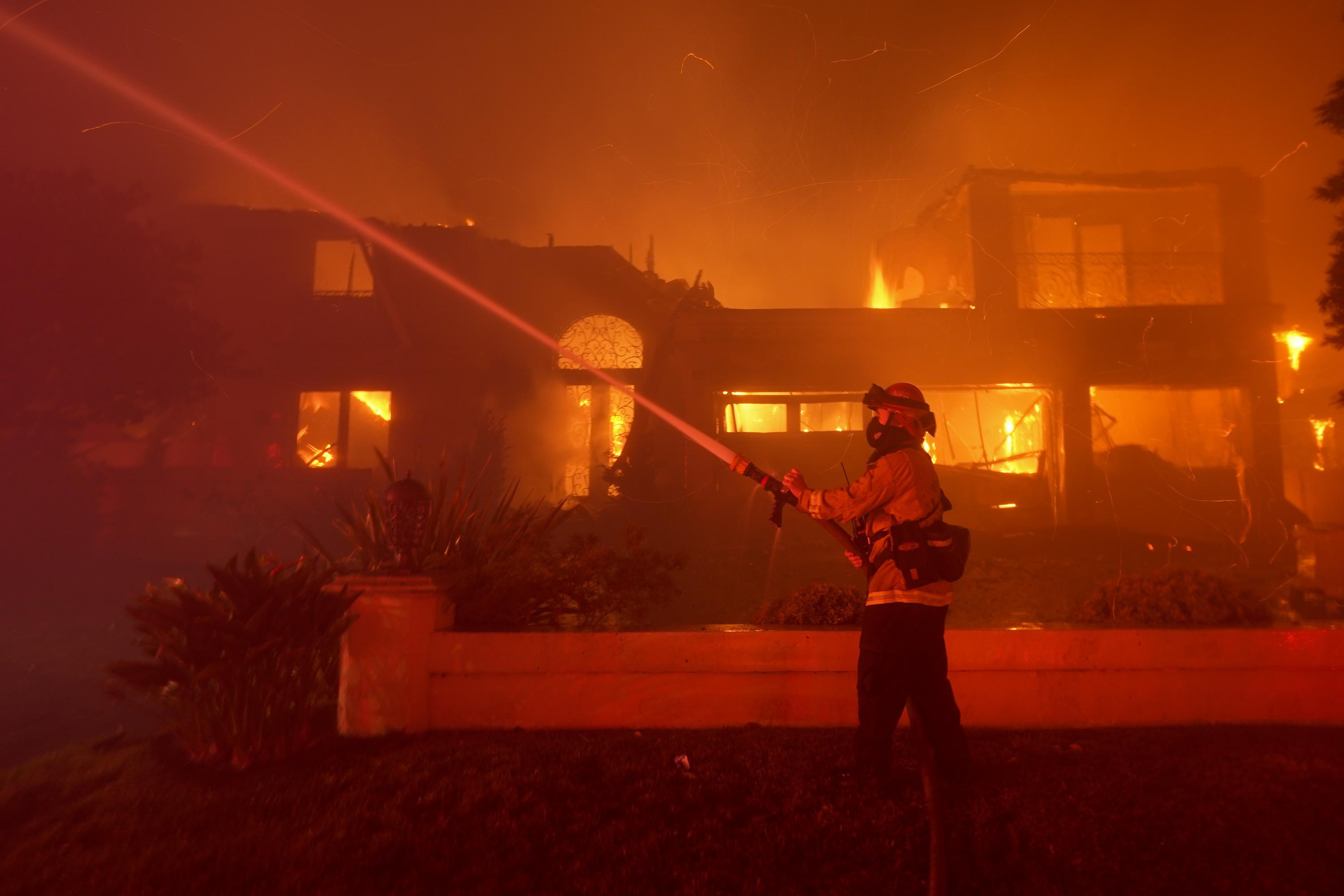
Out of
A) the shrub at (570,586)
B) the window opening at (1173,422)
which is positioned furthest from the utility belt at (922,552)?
the window opening at (1173,422)

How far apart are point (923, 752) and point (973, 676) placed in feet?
4.04

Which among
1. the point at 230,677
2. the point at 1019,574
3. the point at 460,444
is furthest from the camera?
the point at 460,444

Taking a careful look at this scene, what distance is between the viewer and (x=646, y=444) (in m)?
14.5

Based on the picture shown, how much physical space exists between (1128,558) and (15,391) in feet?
64.0

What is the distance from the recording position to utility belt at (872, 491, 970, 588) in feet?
11.9

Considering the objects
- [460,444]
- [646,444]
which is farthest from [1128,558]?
[460,444]

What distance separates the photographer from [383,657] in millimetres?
4336

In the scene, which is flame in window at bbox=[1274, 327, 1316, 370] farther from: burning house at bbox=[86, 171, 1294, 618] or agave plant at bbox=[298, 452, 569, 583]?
agave plant at bbox=[298, 452, 569, 583]

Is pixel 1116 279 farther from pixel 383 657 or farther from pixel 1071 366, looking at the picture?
pixel 383 657

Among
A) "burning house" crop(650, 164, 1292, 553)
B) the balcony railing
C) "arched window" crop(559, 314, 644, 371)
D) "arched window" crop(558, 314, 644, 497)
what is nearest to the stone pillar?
"burning house" crop(650, 164, 1292, 553)

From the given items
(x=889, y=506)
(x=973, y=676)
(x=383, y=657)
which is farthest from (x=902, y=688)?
(x=383, y=657)

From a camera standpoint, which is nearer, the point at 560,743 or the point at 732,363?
the point at 560,743

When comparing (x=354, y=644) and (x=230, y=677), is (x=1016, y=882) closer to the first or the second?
(x=354, y=644)

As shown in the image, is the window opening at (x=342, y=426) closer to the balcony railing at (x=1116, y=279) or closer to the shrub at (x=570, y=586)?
the shrub at (x=570, y=586)
